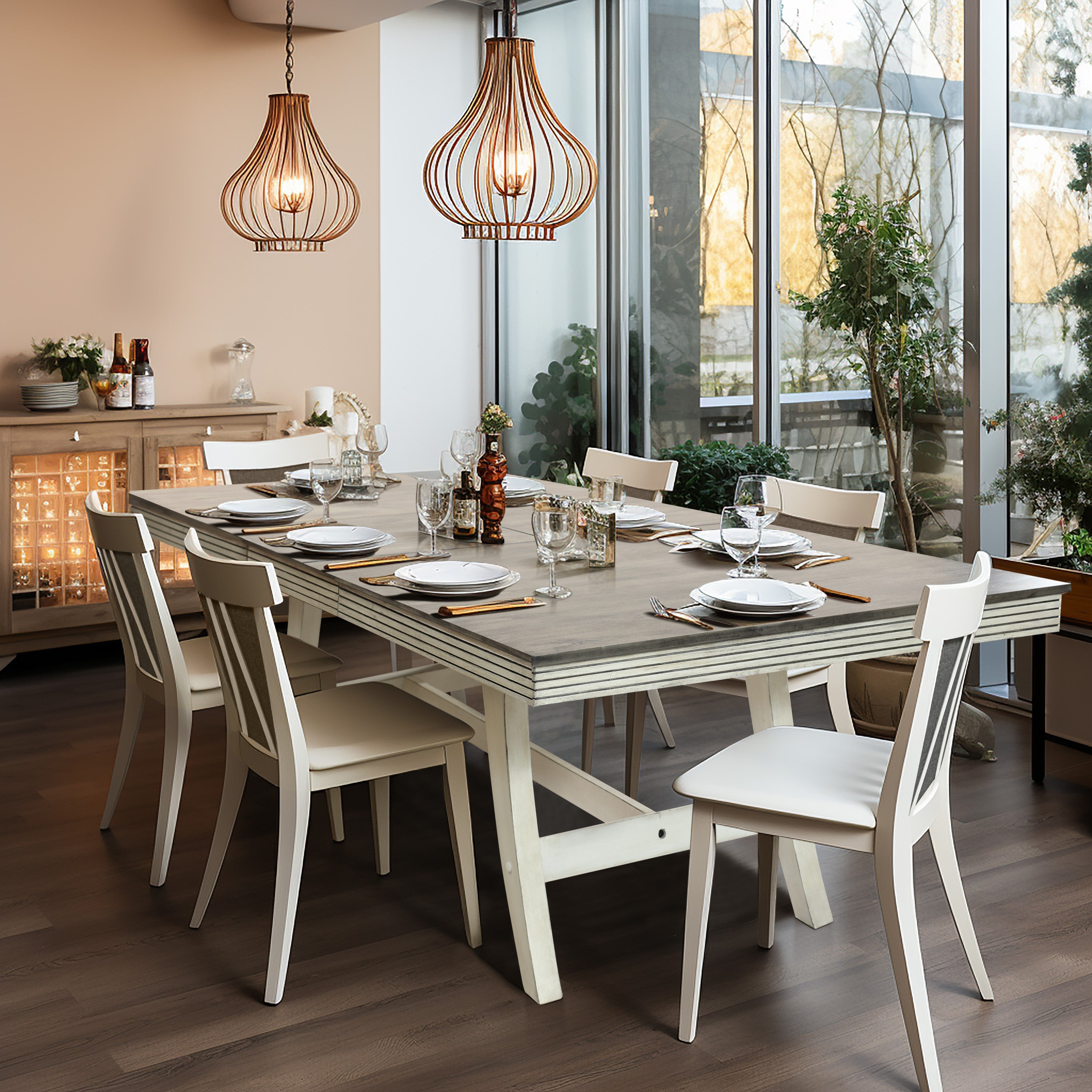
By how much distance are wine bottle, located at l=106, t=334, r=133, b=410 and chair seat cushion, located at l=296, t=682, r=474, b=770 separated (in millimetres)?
2633

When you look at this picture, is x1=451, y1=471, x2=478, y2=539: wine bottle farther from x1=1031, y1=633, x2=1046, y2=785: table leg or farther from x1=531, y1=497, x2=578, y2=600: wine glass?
x1=1031, y1=633, x2=1046, y2=785: table leg

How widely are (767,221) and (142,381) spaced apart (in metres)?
2.61

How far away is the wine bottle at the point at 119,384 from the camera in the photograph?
5047mm

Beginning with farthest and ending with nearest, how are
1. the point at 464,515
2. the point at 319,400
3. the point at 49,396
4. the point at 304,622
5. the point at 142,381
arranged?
the point at 319,400 → the point at 142,381 → the point at 49,396 → the point at 304,622 → the point at 464,515

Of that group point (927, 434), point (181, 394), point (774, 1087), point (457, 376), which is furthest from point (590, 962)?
point (457, 376)

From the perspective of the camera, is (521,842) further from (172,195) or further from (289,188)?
(172,195)

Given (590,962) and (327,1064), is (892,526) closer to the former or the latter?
(590,962)

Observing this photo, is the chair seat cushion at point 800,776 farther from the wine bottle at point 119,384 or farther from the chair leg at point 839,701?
the wine bottle at point 119,384

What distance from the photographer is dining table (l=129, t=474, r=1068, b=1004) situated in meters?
2.12

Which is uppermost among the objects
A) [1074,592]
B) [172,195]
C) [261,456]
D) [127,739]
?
[172,195]

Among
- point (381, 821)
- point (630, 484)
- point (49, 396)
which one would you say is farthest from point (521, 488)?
point (49, 396)

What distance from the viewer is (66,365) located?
5008 mm

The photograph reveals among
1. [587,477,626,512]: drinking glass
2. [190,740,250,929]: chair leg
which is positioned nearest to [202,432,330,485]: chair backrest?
[587,477,626,512]: drinking glass

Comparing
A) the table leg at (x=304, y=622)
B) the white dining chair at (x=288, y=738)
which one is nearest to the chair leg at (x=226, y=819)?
the white dining chair at (x=288, y=738)
